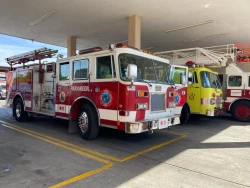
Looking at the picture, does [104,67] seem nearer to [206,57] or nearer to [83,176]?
[83,176]

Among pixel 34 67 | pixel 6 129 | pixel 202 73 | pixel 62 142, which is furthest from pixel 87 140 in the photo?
pixel 202 73

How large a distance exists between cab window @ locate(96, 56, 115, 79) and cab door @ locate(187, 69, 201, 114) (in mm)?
4758

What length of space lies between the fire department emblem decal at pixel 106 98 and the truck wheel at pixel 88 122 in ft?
1.80

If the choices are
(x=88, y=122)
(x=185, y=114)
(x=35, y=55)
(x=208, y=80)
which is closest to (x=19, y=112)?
(x=35, y=55)

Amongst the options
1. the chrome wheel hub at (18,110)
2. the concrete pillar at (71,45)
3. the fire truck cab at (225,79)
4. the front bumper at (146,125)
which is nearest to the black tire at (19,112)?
the chrome wheel hub at (18,110)

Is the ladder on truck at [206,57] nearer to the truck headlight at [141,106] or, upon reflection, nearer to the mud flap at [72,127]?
the truck headlight at [141,106]

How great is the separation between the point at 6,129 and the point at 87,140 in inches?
134

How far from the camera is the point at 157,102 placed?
19.0 feet

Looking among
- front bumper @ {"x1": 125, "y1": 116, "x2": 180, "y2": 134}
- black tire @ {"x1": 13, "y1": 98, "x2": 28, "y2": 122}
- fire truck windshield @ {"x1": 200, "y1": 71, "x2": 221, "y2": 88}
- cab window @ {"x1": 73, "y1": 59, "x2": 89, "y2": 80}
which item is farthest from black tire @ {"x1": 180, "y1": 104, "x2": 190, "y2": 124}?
black tire @ {"x1": 13, "y1": 98, "x2": 28, "y2": 122}

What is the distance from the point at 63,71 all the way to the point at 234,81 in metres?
8.68

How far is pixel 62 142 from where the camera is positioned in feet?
19.5

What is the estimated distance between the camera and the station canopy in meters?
8.61

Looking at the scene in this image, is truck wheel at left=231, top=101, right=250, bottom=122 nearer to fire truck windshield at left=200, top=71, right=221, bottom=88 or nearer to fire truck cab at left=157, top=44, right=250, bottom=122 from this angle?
fire truck cab at left=157, top=44, right=250, bottom=122

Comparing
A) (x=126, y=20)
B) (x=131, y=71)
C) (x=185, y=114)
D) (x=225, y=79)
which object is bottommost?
(x=185, y=114)
